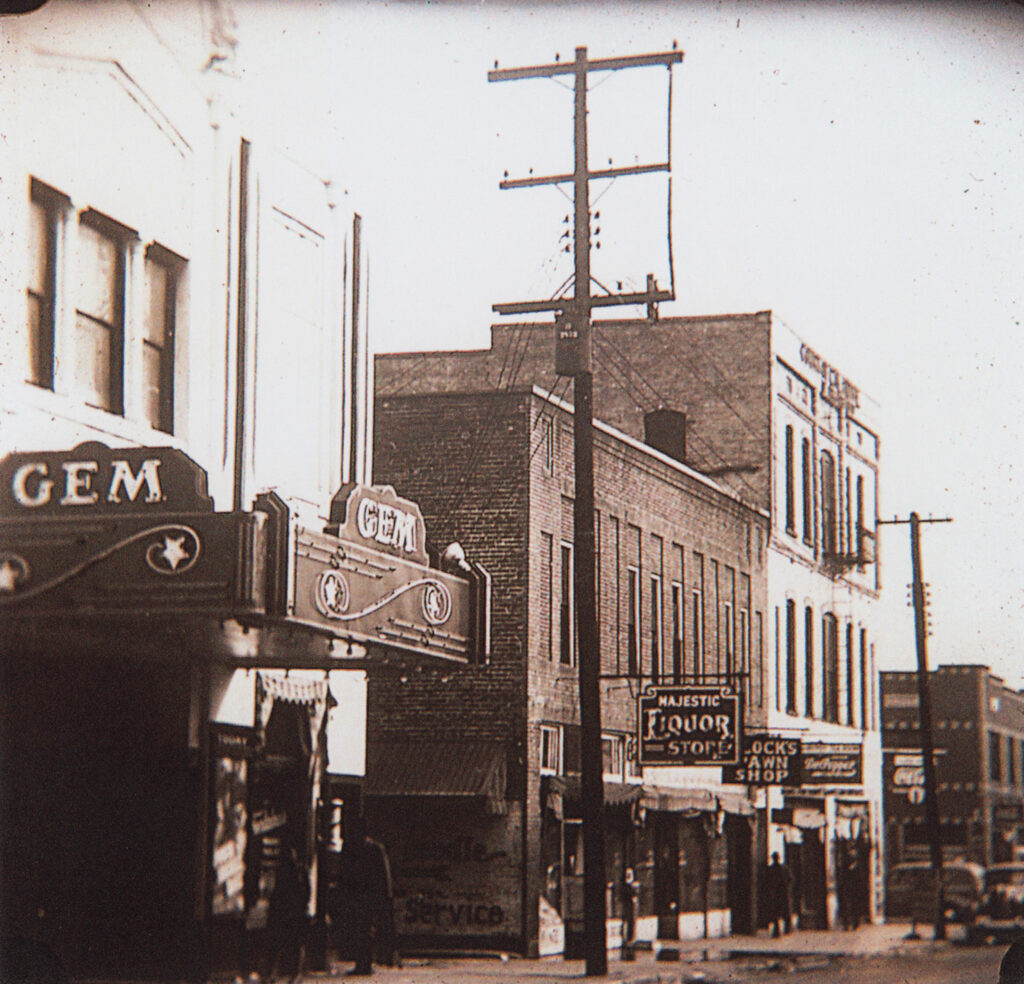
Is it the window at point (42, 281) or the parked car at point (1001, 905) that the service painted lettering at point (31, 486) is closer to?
the window at point (42, 281)

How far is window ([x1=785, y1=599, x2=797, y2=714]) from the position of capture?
99.1 ft

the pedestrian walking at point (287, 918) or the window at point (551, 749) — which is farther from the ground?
the window at point (551, 749)

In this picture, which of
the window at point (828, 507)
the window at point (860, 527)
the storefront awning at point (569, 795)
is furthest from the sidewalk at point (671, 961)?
the window at point (828, 507)

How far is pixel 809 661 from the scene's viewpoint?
104 feet

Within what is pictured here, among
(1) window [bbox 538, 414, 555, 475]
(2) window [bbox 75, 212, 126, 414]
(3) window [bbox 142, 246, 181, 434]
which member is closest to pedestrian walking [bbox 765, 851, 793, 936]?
(1) window [bbox 538, 414, 555, 475]

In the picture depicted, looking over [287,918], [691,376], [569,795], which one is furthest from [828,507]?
[287,918]

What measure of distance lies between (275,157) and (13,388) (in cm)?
551

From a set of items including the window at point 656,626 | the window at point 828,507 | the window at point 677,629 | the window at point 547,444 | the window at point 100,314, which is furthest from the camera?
the window at point 828,507

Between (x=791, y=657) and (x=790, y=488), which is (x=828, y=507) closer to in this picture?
(x=790, y=488)

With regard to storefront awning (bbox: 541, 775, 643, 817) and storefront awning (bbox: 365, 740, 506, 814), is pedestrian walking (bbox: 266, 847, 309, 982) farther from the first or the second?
storefront awning (bbox: 541, 775, 643, 817)

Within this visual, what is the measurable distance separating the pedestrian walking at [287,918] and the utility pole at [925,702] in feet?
29.0

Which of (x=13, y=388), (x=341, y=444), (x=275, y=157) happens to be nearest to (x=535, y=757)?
(x=341, y=444)

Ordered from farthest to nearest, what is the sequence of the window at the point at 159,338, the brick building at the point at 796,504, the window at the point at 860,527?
the brick building at the point at 796,504 → the window at the point at 860,527 → the window at the point at 159,338

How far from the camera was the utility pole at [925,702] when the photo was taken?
877 inches
